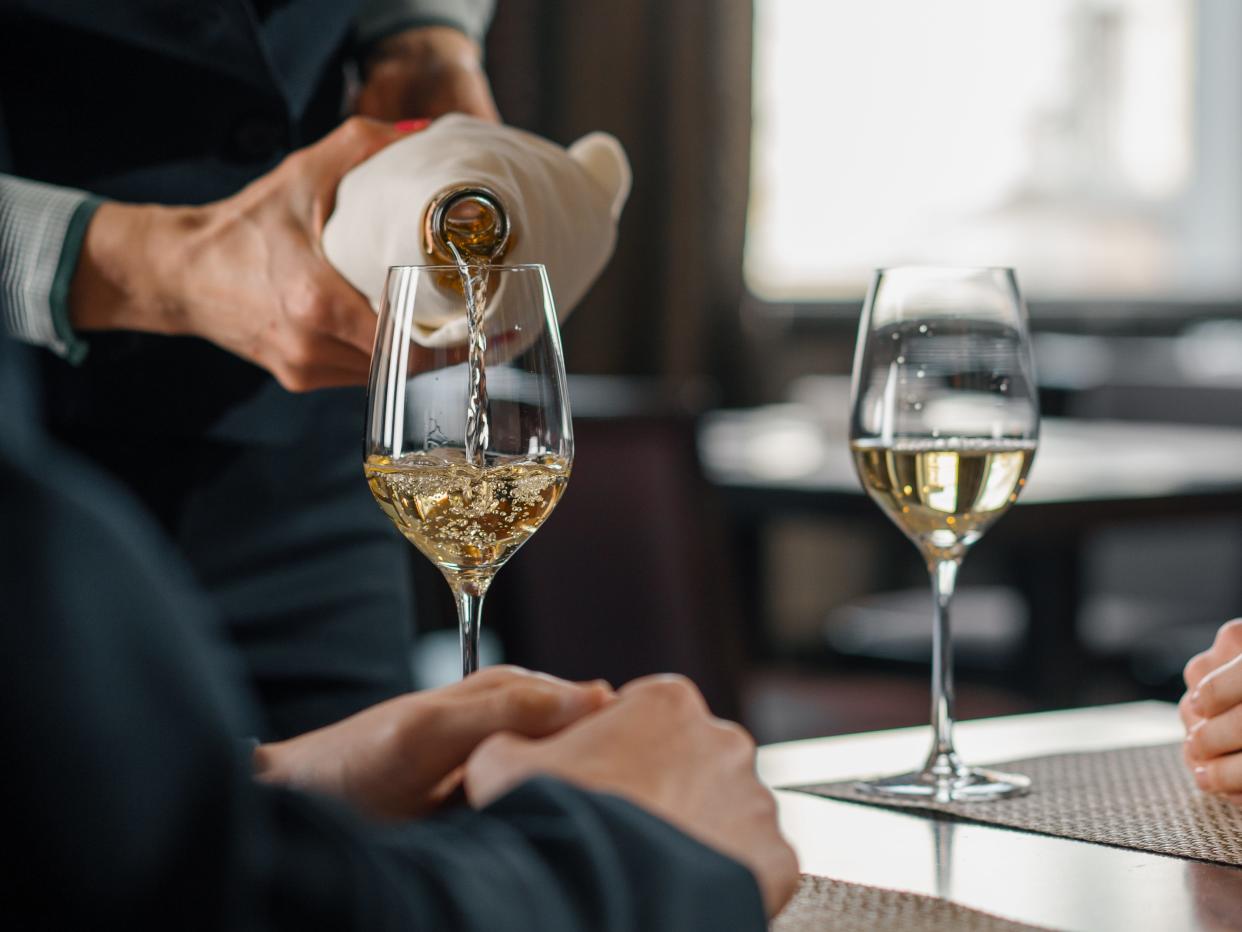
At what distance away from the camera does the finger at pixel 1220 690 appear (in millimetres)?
813

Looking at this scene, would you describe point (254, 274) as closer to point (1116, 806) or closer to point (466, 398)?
point (466, 398)

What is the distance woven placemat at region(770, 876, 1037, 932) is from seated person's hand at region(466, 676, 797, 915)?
6 cm

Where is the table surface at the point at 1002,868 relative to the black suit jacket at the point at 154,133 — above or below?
below

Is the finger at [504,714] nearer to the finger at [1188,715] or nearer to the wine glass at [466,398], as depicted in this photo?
the wine glass at [466,398]

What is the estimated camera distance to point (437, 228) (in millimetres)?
794

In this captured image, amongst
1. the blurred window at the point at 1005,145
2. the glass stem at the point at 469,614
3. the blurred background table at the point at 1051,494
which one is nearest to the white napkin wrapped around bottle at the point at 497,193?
the glass stem at the point at 469,614

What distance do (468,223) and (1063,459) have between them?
82.5 inches

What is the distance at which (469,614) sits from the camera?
746 mm

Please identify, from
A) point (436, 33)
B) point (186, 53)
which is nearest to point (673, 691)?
point (186, 53)

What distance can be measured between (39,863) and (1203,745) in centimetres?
62

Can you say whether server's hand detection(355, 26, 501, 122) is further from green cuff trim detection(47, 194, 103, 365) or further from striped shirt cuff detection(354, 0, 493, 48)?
green cuff trim detection(47, 194, 103, 365)

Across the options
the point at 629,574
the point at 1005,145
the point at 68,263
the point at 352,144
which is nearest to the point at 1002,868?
the point at 352,144

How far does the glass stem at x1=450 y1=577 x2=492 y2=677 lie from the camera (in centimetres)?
73

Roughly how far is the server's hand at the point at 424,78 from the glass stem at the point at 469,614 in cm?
58
